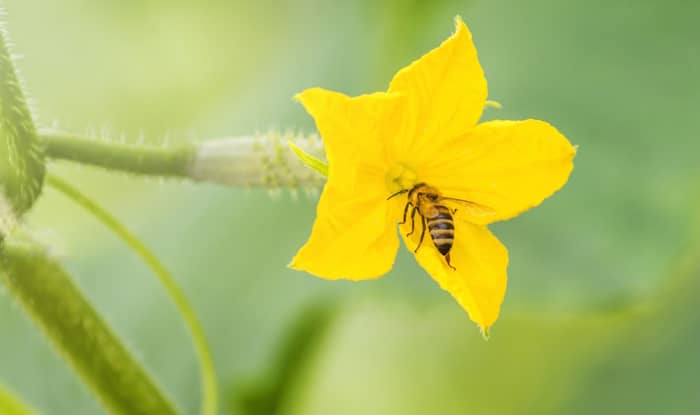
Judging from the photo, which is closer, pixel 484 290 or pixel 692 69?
pixel 484 290

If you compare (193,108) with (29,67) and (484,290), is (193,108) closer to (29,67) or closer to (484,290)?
(29,67)

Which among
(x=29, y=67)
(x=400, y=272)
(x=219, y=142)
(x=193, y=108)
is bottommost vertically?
(x=29, y=67)

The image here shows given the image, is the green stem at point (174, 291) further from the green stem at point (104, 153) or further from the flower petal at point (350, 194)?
the flower petal at point (350, 194)

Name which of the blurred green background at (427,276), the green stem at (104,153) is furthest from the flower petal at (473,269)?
the blurred green background at (427,276)

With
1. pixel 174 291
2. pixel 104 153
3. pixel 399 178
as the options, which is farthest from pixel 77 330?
pixel 399 178

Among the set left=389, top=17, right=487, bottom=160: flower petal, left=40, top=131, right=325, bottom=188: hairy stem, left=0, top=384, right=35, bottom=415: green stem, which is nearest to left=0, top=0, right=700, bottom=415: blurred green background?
left=0, top=384, right=35, bottom=415: green stem

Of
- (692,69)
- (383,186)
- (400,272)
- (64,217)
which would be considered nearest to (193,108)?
(64,217)

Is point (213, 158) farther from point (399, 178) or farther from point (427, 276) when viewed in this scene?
point (427, 276)
